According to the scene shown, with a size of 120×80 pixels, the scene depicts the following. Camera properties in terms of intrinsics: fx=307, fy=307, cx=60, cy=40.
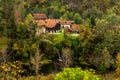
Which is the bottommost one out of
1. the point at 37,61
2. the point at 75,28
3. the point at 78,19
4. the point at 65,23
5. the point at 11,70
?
the point at 37,61

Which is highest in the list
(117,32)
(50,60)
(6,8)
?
(6,8)

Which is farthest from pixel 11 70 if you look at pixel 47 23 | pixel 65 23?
pixel 65 23

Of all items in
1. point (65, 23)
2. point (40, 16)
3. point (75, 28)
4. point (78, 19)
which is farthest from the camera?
point (40, 16)

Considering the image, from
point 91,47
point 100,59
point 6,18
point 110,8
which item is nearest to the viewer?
point 100,59

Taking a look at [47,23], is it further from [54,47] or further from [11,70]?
[11,70]

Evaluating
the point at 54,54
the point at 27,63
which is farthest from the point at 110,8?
the point at 27,63

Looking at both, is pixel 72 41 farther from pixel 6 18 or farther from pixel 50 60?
pixel 6 18

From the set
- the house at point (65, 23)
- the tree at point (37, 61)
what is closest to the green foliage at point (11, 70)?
the tree at point (37, 61)

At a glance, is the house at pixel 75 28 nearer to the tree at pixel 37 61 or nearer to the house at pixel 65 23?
the house at pixel 65 23

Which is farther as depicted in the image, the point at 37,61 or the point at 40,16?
the point at 40,16

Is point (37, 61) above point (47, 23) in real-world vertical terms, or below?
below

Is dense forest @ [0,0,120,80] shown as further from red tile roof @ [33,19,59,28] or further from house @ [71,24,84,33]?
red tile roof @ [33,19,59,28]
